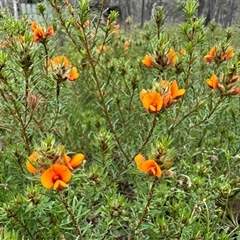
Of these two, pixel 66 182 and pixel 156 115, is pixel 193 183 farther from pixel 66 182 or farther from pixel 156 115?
pixel 66 182

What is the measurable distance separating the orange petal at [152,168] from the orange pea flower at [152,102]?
212 millimetres

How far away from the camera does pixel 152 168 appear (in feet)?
3.60

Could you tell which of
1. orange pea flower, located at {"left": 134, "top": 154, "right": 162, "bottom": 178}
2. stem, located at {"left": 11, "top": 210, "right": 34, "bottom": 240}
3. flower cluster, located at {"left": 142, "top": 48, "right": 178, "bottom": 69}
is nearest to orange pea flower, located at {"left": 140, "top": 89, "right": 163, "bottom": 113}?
orange pea flower, located at {"left": 134, "top": 154, "right": 162, "bottom": 178}

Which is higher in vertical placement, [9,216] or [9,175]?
[9,216]

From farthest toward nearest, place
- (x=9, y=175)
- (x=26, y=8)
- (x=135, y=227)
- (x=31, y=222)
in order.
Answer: (x=26, y=8) → (x=9, y=175) → (x=31, y=222) → (x=135, y=227)

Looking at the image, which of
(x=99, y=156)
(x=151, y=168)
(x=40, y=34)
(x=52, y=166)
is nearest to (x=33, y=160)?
(x=52, y=166)

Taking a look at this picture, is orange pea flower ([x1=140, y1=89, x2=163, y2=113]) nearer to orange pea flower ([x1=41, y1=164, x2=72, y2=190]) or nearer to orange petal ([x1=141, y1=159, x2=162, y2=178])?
orange petal ([x1=141, y1=159, x2=162, y2=178])

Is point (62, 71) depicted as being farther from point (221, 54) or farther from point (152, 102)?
point (221, 54)

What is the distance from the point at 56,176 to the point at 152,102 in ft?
1.39

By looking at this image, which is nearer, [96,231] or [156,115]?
[156,115]

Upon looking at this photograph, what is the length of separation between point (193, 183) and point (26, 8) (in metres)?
7.87

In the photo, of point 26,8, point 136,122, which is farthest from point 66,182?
point 26,8

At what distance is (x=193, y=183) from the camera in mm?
1658

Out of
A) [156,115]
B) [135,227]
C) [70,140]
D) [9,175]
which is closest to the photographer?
[156,115]
